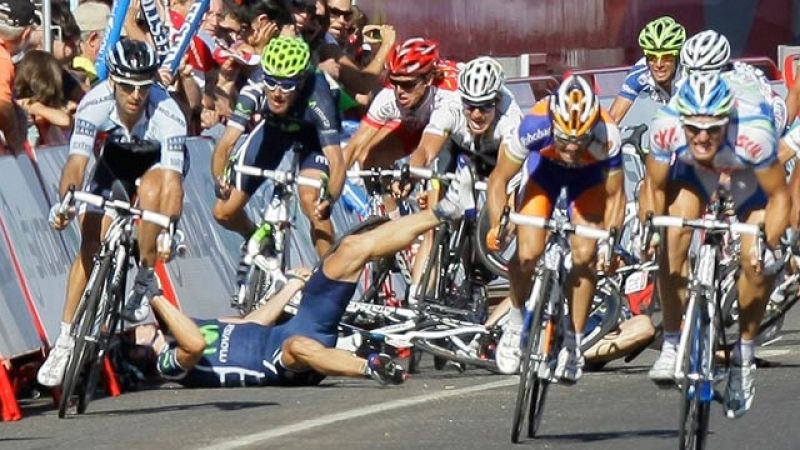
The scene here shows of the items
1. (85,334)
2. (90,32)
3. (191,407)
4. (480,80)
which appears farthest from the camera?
(90,32)

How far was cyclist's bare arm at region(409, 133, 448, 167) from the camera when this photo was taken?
611 inches

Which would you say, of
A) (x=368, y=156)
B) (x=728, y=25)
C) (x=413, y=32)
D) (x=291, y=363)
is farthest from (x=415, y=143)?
(x=728, y=25)

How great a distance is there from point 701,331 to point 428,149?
4.42 meters

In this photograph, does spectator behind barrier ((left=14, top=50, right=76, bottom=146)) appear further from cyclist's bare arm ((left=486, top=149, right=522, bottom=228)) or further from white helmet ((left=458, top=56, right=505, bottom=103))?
cyclist's bare arm ((left=486, top=149, right=522, bottom=228))

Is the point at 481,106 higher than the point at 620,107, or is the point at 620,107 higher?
the point at 481,106

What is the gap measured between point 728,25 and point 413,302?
1192cm

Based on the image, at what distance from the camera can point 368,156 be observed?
16.8 meters

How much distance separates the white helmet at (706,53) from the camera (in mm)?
15336

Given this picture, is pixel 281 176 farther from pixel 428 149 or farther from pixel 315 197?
pixel 428 149

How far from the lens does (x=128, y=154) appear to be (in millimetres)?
13695

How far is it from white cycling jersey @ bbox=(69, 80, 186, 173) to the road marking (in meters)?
1.68

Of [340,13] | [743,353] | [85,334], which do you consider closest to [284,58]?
[85,334]

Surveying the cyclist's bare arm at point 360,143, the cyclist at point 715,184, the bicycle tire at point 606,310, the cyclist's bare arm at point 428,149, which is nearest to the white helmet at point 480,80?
the cyclist's bare arm at point 428,149

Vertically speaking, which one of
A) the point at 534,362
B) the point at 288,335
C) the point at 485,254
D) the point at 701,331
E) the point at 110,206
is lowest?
the point at 288,335
